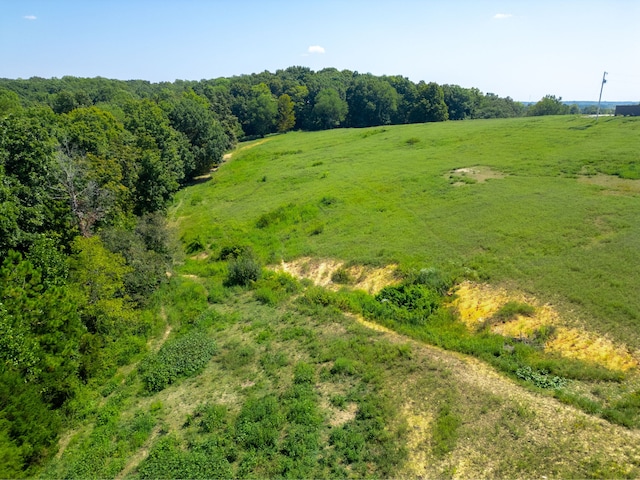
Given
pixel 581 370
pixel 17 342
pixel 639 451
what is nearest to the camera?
pixel 639 451

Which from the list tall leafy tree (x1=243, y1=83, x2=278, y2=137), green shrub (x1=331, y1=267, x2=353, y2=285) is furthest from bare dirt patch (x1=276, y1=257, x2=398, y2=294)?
tall leafy tree (x1=243, y1=83, x2=278, y2=137)

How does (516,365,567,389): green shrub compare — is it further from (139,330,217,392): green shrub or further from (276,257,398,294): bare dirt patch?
(139,330,217,392): green shrub

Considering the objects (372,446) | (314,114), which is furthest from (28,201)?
(314,114)

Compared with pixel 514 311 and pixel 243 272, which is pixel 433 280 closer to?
pixel 514 311

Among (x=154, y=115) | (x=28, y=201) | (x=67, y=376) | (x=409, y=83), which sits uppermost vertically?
(x=409, y=83)

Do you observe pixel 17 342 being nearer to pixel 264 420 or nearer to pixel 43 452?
pixel 43 452

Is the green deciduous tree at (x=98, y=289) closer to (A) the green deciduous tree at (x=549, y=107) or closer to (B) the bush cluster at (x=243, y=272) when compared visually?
(B) the bush cluster at (x=243, y=272)

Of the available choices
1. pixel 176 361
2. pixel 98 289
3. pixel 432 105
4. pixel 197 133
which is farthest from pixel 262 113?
pixel 176 361

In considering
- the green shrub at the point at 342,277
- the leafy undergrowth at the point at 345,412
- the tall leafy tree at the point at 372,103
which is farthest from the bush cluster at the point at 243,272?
the tall leafy tree at the point at 372,103
